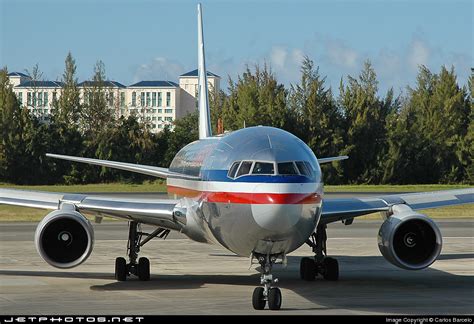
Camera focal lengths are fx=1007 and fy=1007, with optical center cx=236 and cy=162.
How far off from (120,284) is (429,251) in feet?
21.9

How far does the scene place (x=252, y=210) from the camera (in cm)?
1647

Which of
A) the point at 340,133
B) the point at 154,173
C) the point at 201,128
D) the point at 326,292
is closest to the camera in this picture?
the point at 326,292

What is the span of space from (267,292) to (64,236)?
17.5 ft

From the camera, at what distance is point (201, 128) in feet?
93.2

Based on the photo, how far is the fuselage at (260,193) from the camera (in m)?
16.3

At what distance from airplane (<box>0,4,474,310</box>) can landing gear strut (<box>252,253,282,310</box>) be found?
0.02 meters

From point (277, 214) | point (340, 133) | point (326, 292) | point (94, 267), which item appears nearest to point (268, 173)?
point (277, 214)

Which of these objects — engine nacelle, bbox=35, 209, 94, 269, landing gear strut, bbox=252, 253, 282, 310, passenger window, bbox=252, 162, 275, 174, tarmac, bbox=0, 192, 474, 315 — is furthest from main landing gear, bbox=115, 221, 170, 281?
passenger window, bbox=252, 162, 275, 174

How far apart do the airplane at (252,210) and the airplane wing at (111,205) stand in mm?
22

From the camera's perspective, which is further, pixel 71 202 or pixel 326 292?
pixel 71 202

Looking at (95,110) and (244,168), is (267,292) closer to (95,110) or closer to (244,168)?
(244,168)

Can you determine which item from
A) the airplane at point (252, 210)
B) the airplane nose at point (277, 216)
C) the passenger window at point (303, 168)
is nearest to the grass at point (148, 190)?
the airplane at point (252, 210)

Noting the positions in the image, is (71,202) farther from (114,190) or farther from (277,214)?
(114,190)

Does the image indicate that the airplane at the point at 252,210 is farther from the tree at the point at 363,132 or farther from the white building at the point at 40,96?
the white building at the point at 40,96
